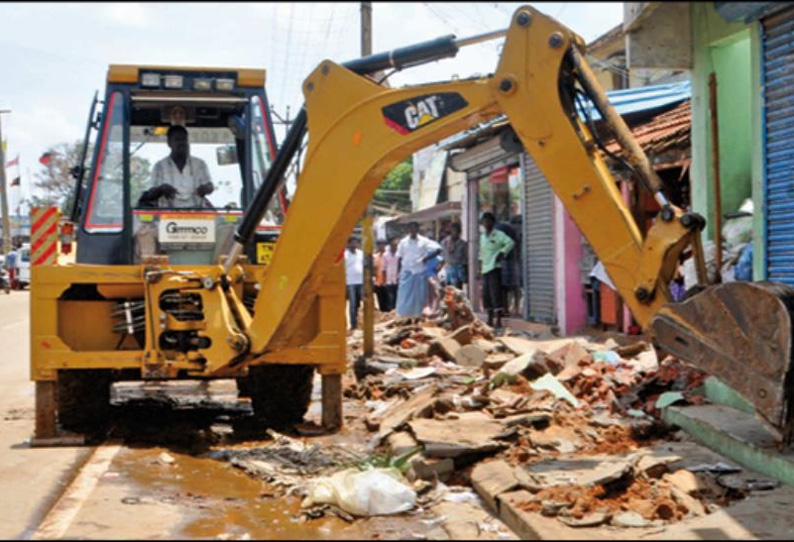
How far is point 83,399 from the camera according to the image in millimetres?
7836

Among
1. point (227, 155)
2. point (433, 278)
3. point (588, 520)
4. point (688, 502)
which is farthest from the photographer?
point (433, 278)

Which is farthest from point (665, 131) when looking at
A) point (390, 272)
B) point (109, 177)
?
point (390, 272)

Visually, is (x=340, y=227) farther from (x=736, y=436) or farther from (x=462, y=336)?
(x=462, y=336)

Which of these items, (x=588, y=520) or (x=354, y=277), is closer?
(x=588, y=520)

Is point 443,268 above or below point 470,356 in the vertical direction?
above

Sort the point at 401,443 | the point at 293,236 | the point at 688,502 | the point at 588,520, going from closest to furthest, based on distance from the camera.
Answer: the point at 588,520
the point at 688,502
the point at 401,443
the point at 293,236

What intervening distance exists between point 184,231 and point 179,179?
23.8 inches

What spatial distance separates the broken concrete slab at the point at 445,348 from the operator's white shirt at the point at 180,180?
4.17 metres

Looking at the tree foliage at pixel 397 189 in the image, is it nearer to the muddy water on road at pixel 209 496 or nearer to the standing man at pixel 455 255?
the standing man at pixel 455 255

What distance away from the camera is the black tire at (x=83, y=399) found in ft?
25.2

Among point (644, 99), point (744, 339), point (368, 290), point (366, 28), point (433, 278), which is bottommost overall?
point (744, 339)

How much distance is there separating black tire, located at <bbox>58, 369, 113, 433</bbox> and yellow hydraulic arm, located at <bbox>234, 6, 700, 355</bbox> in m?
1.75

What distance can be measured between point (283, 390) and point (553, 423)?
257 cm

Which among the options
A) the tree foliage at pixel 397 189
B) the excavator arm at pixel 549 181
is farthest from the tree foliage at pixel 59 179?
the tree foliage at pixel 397 189
